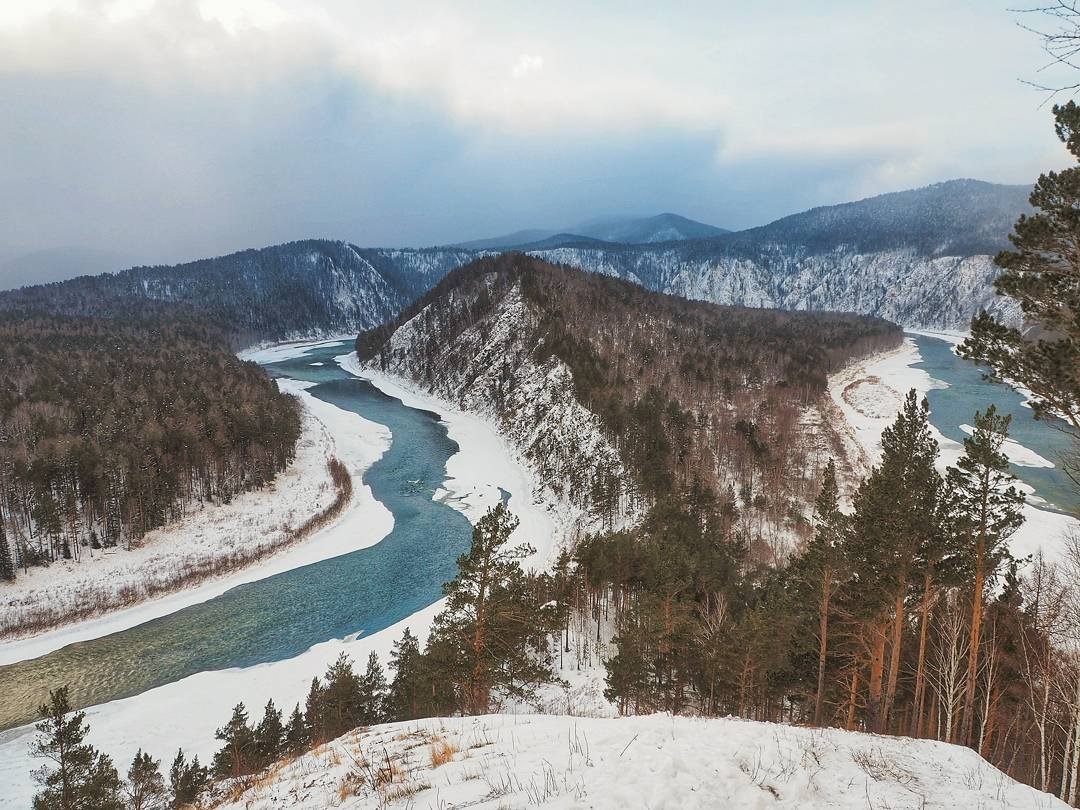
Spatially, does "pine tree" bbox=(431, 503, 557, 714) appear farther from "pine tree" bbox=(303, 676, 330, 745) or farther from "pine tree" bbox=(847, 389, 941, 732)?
"pine tree" bbox=(847, 389, 941, 732)

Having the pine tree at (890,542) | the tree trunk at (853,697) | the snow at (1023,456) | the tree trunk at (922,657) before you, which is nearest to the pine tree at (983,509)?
the pine tree at (890,542)

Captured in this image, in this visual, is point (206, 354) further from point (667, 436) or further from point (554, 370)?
point (667, 436)

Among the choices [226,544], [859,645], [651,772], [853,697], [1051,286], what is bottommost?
[226,544]

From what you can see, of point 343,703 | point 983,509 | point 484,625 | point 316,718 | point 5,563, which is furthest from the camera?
point 5,563

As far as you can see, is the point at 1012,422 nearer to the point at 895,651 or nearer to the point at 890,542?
the point at 890,542

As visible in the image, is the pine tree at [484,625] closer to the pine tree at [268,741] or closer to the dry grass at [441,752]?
the pine tree at [268,741]

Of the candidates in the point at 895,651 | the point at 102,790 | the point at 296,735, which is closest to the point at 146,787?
the point at 102,790
